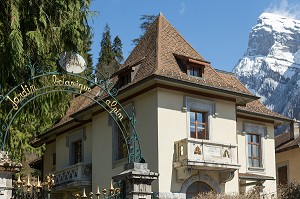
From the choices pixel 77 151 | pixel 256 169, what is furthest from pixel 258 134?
pixel 77 151

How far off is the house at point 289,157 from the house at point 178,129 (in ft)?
16.5

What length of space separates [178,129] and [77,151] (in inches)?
343

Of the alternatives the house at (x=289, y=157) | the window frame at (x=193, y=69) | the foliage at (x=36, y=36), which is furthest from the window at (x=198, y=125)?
the house at (x=289, y=157)

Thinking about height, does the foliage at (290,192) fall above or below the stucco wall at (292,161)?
Answer: below

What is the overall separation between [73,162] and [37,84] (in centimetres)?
1245

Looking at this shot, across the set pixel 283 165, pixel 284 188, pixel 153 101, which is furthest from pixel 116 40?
pixel 284 188

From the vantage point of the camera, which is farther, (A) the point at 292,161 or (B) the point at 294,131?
(B) the point at 294,131

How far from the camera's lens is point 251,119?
3005 cm

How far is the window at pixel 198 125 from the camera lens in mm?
25545

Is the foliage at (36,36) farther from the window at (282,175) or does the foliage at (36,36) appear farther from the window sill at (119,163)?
the window at (282,175)

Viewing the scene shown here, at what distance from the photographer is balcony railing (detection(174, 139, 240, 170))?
2377 cm

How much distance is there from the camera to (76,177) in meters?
28.7

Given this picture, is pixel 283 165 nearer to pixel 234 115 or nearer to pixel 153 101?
pixel 234 115

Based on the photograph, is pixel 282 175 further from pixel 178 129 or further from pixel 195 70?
pixel 178 129
